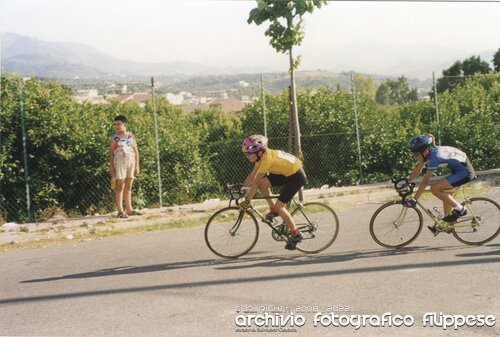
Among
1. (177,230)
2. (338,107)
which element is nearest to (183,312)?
(177,230)

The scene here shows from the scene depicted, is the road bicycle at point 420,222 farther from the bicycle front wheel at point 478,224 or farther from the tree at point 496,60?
the tree at point 496,60

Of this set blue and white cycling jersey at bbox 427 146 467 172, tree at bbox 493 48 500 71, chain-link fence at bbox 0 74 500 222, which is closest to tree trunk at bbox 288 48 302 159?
chain-link fence at bbox 0 74 500 222

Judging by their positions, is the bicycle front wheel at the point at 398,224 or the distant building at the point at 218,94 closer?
the bicycle front wheel at the point at 398,224

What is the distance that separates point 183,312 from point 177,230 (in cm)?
449

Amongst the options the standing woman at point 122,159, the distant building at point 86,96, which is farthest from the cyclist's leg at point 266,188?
the distant building at point 86,96

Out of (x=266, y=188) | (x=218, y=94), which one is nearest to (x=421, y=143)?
(x=266, y=188)

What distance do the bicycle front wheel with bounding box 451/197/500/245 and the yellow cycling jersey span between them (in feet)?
7.85

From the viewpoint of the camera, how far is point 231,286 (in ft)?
18.8

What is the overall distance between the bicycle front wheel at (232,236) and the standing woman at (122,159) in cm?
342

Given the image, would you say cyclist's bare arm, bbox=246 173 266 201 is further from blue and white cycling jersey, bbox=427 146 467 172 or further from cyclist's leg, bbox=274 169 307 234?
blue and white cycling jersey, bbox=427 146 467 172

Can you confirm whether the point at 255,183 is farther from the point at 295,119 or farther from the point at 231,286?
the point at 295,119

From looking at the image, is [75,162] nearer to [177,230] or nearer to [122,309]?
[177,230]

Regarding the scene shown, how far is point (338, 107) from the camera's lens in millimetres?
14805

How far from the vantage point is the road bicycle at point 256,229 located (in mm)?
7035
